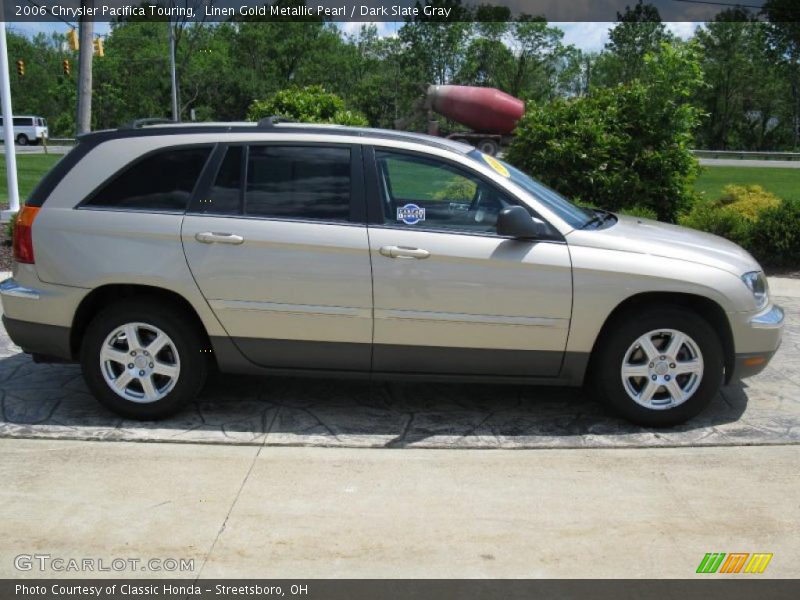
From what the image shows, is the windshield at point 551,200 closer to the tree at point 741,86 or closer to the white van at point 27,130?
the tree at point 741,86

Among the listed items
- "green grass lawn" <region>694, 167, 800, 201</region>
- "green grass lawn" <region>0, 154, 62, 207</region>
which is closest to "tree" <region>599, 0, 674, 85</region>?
"green grass lawn" <region>694, 167, 800, 201</region>

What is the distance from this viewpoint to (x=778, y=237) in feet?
33.7

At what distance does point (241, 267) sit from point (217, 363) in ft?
Answer: 2.20

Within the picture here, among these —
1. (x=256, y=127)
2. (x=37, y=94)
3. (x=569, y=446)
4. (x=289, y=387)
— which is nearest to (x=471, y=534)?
(x=569, y=446)

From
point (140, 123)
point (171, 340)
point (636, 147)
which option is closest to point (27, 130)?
point (636, 147)

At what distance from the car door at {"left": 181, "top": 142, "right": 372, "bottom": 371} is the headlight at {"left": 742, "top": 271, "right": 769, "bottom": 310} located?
230cm

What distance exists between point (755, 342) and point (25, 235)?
14.7 feet

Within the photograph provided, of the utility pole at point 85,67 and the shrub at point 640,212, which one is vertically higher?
the utility pole at point 85,67

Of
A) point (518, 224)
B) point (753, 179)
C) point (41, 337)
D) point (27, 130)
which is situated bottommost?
point (41, 337)

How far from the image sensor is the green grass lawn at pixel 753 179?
2239 cm

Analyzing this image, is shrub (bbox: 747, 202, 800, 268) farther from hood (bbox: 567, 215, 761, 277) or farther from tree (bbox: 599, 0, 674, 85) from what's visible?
tree (bbox: 599, 0, 674, 85)

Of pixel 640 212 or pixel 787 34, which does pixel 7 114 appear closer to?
pixel 640 212

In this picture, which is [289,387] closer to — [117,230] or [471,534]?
[117,230]

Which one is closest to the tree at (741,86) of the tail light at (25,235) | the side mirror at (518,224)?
the side mirror at (518,224)
